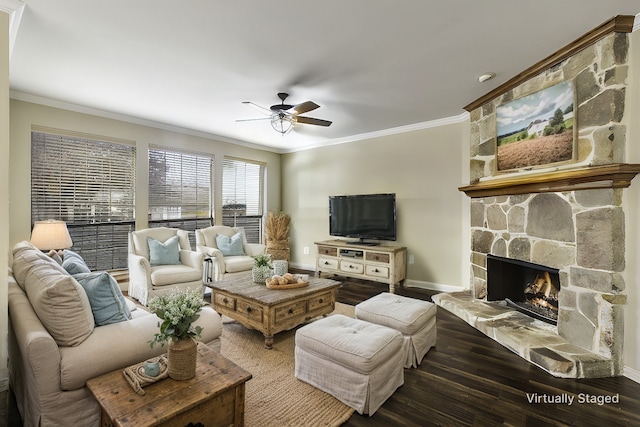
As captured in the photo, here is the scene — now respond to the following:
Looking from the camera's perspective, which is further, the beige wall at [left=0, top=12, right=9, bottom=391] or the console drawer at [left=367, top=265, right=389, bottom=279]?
the console drawer at [left=367, top=265, right=389, bottom=279]

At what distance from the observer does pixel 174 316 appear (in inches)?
58.4

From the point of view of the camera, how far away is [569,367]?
2271 mm

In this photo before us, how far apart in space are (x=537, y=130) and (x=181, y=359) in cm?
350

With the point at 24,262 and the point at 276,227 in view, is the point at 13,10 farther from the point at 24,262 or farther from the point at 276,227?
the point at 276,227

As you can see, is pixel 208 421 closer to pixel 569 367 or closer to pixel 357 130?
pixel 569 367

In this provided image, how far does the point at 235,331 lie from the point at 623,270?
3.33 metres

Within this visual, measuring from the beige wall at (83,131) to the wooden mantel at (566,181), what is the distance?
4.34 m

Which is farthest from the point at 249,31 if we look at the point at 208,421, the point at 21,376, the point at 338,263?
the point at 338,263

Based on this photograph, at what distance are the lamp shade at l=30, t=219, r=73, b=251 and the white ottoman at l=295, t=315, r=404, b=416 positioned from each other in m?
2.86

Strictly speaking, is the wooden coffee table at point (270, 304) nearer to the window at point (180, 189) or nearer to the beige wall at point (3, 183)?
the beige wall at point (3, 183)

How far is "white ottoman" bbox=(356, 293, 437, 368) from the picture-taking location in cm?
243

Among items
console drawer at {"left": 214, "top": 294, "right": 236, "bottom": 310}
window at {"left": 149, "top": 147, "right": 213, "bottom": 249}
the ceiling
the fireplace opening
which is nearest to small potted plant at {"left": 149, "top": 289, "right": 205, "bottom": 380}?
console drawer at {"left": 214, "top": 294, "right": 236, "bottom": 310}

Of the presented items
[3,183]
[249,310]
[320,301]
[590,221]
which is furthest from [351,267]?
[3,183]

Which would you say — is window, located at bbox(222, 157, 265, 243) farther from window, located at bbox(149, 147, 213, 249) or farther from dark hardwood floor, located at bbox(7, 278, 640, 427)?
dark hardwood floor, located at bbox(7, 278, 640, 427)
